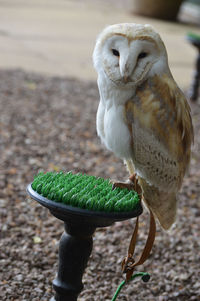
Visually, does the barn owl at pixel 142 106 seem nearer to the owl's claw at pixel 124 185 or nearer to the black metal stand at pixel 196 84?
the owl's claw at pixel 124 185

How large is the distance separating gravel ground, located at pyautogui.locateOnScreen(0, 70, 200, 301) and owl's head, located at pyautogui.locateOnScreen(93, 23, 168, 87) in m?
0.81

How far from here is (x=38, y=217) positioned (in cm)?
328

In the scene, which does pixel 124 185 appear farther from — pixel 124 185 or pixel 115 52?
pixel 115 52

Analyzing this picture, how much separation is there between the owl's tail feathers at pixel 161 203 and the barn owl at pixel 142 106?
0.04 m

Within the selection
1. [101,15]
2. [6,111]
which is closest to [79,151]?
[6,111]

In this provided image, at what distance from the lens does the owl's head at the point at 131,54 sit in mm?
1753

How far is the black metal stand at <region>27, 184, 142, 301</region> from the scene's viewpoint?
1.79m

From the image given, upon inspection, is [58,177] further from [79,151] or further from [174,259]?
[79,151]

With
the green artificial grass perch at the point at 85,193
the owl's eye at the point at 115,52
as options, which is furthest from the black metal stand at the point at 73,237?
the owl's eye at the point at 115,52

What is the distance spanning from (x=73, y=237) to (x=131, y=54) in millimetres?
780

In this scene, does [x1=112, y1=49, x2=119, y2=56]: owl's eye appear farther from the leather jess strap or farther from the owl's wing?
the leather jess strap

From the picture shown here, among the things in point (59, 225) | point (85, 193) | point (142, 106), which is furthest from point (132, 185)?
point (59, 225)

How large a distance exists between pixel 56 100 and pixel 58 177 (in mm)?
3768

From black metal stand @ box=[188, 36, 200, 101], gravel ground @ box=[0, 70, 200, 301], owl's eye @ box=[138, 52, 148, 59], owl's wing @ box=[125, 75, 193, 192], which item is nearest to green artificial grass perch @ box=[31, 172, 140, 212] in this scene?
owl's wing @ box=[125, 75, 193, 192]
